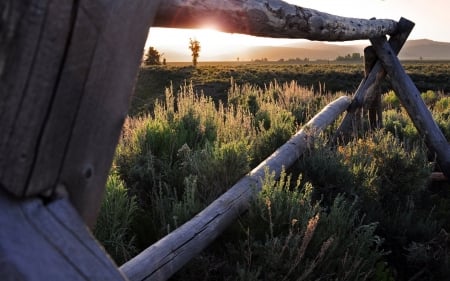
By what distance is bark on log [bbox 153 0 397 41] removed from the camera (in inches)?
57.7

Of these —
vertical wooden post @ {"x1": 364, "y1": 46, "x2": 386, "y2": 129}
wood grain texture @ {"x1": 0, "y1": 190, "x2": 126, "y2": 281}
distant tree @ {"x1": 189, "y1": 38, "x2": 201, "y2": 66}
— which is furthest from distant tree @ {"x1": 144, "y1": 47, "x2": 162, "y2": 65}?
wood grain texture @ {"x1": 0, "y1": 190, "x2": 126, "y2": 281}

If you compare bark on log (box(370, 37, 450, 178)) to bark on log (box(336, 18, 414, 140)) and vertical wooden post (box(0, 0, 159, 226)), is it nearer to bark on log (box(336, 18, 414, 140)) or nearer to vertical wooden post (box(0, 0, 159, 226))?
bark on log (box(336, 18, 414, 140))

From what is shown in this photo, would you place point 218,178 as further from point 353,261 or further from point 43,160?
point 43,160

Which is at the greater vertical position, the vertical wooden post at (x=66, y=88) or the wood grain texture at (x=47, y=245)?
the vertical wooden post at (x=66, y=88)

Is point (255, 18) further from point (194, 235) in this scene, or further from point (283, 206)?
point (283, 206)

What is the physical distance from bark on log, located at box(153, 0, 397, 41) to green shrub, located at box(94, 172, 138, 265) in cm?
148

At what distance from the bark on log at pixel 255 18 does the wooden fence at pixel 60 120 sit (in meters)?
0.20

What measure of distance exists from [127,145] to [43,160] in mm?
3828

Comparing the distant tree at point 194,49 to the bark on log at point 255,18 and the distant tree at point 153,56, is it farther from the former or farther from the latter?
the bark on log at point 255,18

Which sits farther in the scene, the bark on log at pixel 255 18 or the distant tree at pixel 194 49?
the distant tree at pixel 194 49

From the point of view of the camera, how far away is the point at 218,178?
380 cm

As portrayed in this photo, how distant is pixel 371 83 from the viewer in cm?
654

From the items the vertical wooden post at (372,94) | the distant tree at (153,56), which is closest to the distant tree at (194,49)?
the distant tree at (153,56)

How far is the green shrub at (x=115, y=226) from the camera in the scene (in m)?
2.94
